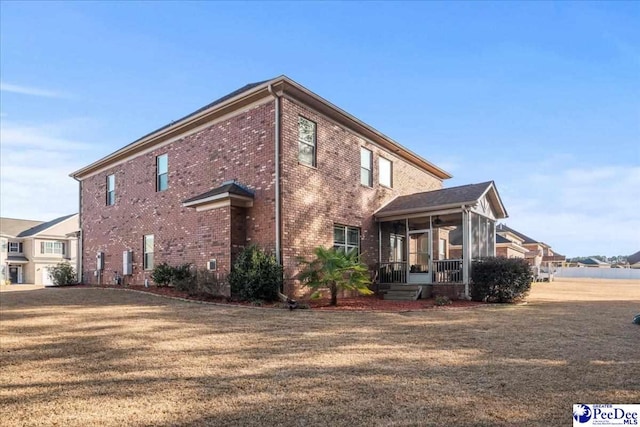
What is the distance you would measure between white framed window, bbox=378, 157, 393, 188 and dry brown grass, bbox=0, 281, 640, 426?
30.1 ft

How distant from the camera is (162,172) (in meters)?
17.5

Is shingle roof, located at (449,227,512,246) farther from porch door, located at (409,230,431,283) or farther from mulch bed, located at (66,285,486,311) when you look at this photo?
mulch bed, located at (66,285,486,311)

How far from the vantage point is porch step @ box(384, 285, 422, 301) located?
48.9 feet

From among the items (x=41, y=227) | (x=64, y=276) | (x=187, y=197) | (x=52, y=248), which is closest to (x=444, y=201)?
(x=187, y=197)

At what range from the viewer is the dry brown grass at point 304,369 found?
12.6 ft

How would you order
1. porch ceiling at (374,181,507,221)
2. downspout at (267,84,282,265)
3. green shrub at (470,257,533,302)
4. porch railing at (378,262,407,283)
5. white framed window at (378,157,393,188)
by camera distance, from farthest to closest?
white framed window at (378,157,393,188), porch railing at (378,262,407,283), porch ceiling at (374,181,507,221), green shrub at (470,257,533,302), downspout at (267,84,282,265)

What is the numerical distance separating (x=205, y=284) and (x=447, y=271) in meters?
8.54

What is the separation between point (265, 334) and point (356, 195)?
31.0 ft

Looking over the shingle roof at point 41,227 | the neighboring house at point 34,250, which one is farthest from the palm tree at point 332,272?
the shingle roof at point 41,227

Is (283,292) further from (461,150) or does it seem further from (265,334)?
(461,150)

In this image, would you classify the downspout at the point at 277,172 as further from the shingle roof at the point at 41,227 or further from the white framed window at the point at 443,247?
the shingle roof at the point at 41,227

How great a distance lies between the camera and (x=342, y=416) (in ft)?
12.2

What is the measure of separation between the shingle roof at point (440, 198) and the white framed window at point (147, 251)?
31.3 ft
